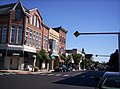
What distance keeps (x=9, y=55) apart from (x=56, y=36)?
22.4 metres

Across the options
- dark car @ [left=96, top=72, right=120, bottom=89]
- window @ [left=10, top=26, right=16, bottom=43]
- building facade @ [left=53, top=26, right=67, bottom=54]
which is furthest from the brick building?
dark car @ [left=96, top=72, right=120, bottom=89]

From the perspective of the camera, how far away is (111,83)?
6.50 meters

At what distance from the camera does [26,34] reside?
43312mm

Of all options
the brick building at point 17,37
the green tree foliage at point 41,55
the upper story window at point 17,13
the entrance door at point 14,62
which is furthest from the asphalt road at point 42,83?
the green tree foliage at point 41,55

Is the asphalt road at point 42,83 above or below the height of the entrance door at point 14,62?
below

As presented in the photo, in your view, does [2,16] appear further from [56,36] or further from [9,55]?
[56,36]

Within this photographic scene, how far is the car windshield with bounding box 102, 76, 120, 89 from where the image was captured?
20.8 ft

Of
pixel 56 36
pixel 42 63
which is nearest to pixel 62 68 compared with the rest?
pixel 42 63

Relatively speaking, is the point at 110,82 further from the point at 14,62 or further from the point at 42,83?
the point at 14,62

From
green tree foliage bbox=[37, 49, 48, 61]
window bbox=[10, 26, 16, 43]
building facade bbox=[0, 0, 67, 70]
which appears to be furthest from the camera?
green tree foliage bbox=[37, 49, 48, 61]

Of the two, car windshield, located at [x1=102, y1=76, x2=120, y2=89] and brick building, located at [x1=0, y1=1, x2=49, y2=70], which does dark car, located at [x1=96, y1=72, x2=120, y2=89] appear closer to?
car windshield, located at [x1=102, y1=76, x2=120, y2=89]

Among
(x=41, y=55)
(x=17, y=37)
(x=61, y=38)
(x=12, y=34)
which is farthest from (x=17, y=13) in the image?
(x=61, y=38)

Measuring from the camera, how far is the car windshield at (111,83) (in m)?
6.35

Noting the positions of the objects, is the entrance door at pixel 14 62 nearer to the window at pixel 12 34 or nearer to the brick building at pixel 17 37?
the brick building at pixel 17 37
